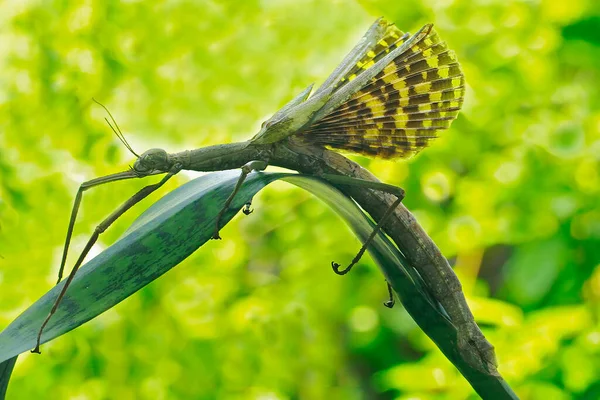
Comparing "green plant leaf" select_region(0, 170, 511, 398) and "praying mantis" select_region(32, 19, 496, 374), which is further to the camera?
"praying mantis" select_region(32, 19, 496, 374)

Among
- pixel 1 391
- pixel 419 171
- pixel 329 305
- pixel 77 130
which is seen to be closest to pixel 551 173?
pixel 419 171

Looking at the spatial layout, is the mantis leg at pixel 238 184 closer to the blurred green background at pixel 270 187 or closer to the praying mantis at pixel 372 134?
the praying mantis at pixel 372 134

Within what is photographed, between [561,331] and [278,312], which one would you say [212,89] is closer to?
[278,312]

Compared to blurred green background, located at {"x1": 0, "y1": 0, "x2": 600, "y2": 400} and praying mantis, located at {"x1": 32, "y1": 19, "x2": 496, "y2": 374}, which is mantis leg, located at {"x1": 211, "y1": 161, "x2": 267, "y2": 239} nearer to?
praying mantis, located at {"x1": 32, "y1": 19, "x2": 496, "y2": 374}

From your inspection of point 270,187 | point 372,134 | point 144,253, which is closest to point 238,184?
point 144,253

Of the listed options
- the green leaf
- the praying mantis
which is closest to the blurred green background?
the praying mantis

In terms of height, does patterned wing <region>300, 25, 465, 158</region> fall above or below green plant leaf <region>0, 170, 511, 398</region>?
above

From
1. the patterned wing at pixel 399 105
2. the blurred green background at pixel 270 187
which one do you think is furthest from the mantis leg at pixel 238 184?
the blurred green background at pixel 270 187
